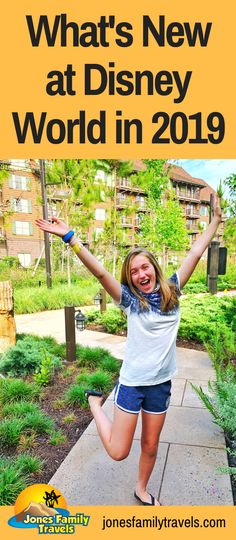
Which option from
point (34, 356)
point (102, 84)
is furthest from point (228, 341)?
point (102, 84)

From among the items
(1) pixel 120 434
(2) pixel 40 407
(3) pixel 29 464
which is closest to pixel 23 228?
(2) pixel 40 407

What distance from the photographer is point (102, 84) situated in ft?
7.44

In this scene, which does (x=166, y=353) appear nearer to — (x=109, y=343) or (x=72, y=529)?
(x=72, y=529)

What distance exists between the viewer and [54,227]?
5.69ft

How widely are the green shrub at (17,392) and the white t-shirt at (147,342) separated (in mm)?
2183

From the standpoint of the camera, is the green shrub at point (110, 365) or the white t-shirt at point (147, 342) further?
the green shrub at point (110, 365)

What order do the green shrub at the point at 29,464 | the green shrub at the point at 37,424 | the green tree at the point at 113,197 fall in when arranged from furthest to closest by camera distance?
the green tree at the point at 113,197 < the green shrub at the point at 37,424 < the green shrub at the point at 29,464

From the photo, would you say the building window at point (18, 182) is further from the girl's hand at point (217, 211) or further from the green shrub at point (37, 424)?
the girl's hand at point (217, 211)

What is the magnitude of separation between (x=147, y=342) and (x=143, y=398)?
340 mm

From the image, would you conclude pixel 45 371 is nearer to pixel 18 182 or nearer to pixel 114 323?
pixel 114 323

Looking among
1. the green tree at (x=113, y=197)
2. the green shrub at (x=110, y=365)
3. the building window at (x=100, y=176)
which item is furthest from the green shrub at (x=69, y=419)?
the building window at (x=100, y=176)

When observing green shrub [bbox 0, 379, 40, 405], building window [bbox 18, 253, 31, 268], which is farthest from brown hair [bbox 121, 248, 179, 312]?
building window [bbox 18, 253, 31, 268]

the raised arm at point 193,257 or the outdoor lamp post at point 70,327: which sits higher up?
the raised arm at point 193,257

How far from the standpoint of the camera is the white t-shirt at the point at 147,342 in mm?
1640
